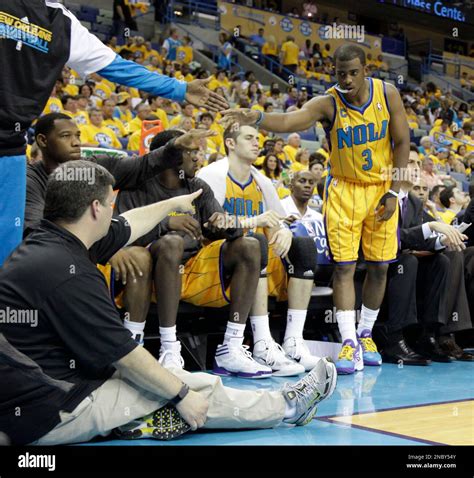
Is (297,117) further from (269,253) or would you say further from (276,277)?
(276,277)

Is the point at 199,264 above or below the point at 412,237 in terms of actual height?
below

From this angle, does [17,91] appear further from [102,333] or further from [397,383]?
[397,383]

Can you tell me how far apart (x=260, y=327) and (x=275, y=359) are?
23 cm

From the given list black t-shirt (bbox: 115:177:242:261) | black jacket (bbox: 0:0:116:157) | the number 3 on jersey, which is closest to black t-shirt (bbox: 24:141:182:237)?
black t-shirt (bbox: 115:177:242:261)

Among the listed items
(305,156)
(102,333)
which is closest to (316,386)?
(102,333)

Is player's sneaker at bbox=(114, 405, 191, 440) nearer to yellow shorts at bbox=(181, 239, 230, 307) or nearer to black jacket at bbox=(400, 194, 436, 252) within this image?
yellow shorts at bbox=(181, 239, 230, 307)

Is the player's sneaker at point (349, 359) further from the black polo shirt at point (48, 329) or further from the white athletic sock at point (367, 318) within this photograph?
the black polo shirt at point (48, 329)

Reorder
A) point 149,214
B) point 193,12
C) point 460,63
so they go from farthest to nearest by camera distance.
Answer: point 460,63, point 193,12, point 149,214

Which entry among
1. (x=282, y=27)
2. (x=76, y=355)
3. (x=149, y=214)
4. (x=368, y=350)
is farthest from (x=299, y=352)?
(x=282, y=27)

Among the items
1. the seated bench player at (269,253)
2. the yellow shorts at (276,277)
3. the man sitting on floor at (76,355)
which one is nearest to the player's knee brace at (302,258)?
the seated bench player at (269,253)

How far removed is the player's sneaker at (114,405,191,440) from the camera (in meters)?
2.54

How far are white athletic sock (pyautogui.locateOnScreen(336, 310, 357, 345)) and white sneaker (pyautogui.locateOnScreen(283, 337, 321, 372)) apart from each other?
0.22 m

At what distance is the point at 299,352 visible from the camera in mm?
4406

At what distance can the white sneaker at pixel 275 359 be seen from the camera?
13.5 feet
